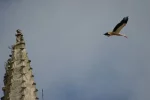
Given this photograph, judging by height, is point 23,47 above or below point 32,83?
above

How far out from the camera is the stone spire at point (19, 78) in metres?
40.9

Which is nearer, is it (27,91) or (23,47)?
(27,91)

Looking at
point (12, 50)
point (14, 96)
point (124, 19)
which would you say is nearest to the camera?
point (124, 19)

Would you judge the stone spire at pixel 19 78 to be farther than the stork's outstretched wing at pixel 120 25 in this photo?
Yes

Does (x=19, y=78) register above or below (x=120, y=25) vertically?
below

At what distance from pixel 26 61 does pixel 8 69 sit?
141 centimetres

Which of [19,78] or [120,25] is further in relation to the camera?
[19,78]

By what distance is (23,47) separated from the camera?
44312mm

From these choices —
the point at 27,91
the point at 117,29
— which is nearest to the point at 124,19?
the point at 117,29

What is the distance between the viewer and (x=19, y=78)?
41562 mm

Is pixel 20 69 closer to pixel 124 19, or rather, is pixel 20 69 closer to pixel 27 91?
pixel 27 91

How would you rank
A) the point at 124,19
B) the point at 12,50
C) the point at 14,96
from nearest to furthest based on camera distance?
the point at 124,19 < the point at 14,96 < the point at 12,50

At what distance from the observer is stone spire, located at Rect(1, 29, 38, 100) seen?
134 feet

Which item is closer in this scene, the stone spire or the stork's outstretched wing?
the stork's outstretched wing
